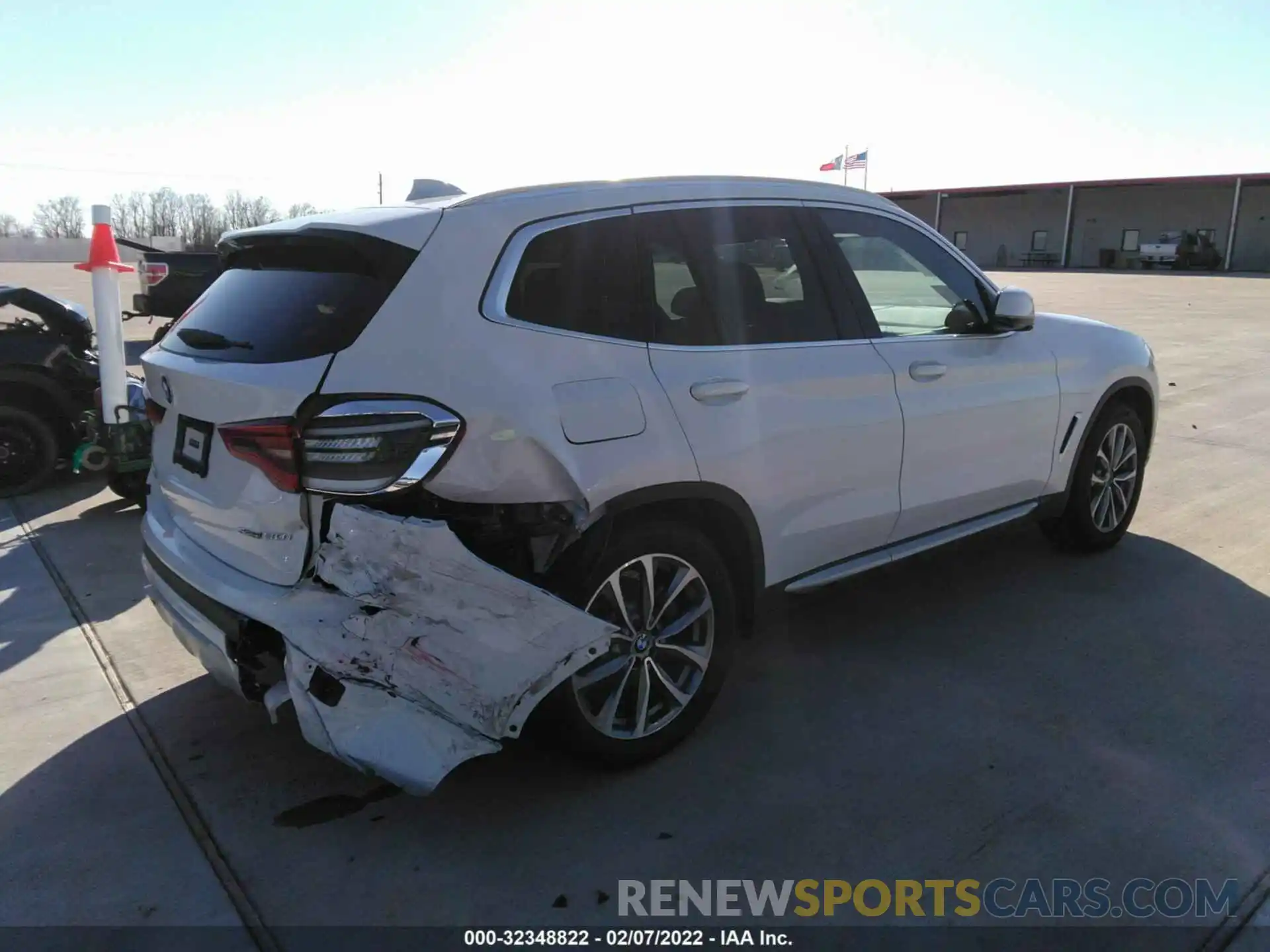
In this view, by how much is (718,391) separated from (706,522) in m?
0.46

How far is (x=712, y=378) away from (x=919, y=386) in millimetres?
1134

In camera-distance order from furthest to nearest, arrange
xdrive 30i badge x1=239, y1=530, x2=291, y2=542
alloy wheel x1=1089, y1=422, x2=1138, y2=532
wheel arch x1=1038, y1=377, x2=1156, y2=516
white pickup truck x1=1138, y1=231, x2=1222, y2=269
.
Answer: white pickup truck x1=1138, y1=231, x2=1222, y2=269, alloy wheel x1=1089, y1=422, x2=1138, y2=532, wheel arch x1=1038, y1=377, x2=1156, y2=516, xdrive 30i badge x1=239, y1=530, x2=291, y2=542

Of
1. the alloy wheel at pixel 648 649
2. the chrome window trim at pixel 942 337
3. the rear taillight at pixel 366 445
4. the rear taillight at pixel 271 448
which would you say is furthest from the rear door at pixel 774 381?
the rear taillight at pixel 271 448

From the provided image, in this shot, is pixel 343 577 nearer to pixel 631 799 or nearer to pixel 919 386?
pixel 631 799

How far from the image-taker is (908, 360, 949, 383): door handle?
12.7 ft

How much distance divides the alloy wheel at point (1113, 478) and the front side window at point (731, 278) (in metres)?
2.27

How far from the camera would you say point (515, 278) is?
9.41ft

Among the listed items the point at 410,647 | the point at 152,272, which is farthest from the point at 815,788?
the point at 152,272

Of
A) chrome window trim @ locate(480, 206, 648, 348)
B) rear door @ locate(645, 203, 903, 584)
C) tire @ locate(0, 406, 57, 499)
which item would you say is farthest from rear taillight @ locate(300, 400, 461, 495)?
tire @ locate(0, 406, 57, 499)

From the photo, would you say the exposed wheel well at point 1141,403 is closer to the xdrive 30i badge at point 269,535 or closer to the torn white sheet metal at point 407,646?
the torn white sheet metal at point 407,646

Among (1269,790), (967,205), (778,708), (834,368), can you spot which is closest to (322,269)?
(834,368)

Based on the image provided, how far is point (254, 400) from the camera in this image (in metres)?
2.68

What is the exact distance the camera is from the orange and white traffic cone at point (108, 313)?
5.49m

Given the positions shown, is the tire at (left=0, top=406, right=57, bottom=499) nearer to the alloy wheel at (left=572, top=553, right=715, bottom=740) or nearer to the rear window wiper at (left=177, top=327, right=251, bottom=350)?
the rear window wiper at (left=177, top=327, right=251, bottom=350)
